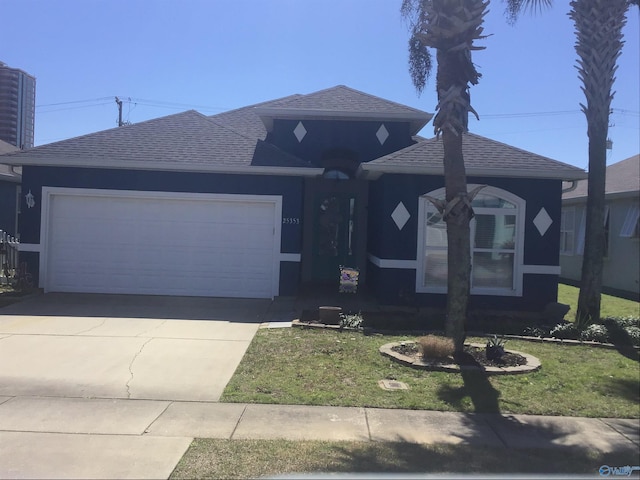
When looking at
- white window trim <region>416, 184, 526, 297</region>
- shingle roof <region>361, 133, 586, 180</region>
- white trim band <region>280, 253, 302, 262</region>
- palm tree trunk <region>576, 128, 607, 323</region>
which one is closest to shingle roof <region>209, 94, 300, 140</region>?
white trim band <region>280, 253, 302, 262</region>

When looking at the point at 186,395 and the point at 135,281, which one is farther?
the point at 135,281

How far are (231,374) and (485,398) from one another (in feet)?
10.4

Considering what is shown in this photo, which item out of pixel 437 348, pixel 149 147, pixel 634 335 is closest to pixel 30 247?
pixel 149 147

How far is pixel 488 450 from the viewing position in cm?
473

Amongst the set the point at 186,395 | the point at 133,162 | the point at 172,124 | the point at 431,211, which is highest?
the point at 172,124

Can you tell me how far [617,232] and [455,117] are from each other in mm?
12213

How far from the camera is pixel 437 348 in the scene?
7.54 meters

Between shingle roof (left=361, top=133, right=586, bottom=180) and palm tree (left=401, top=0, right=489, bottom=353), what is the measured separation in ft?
12.1

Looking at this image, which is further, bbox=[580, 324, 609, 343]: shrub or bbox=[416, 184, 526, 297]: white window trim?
bbox=[416, 184, 526, 297]: white window trim

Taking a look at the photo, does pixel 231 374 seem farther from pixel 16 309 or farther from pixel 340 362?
pixel 16 309

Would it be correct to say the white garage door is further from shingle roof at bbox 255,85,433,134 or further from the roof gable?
shingle roof at bbox 255,85,433,134

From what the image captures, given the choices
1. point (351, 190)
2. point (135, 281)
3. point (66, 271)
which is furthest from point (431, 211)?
point (66, 271)

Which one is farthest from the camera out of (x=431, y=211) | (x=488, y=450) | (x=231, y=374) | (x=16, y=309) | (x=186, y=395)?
(x=431, y=211)

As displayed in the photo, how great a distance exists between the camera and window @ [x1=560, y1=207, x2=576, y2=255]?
2011 cm
